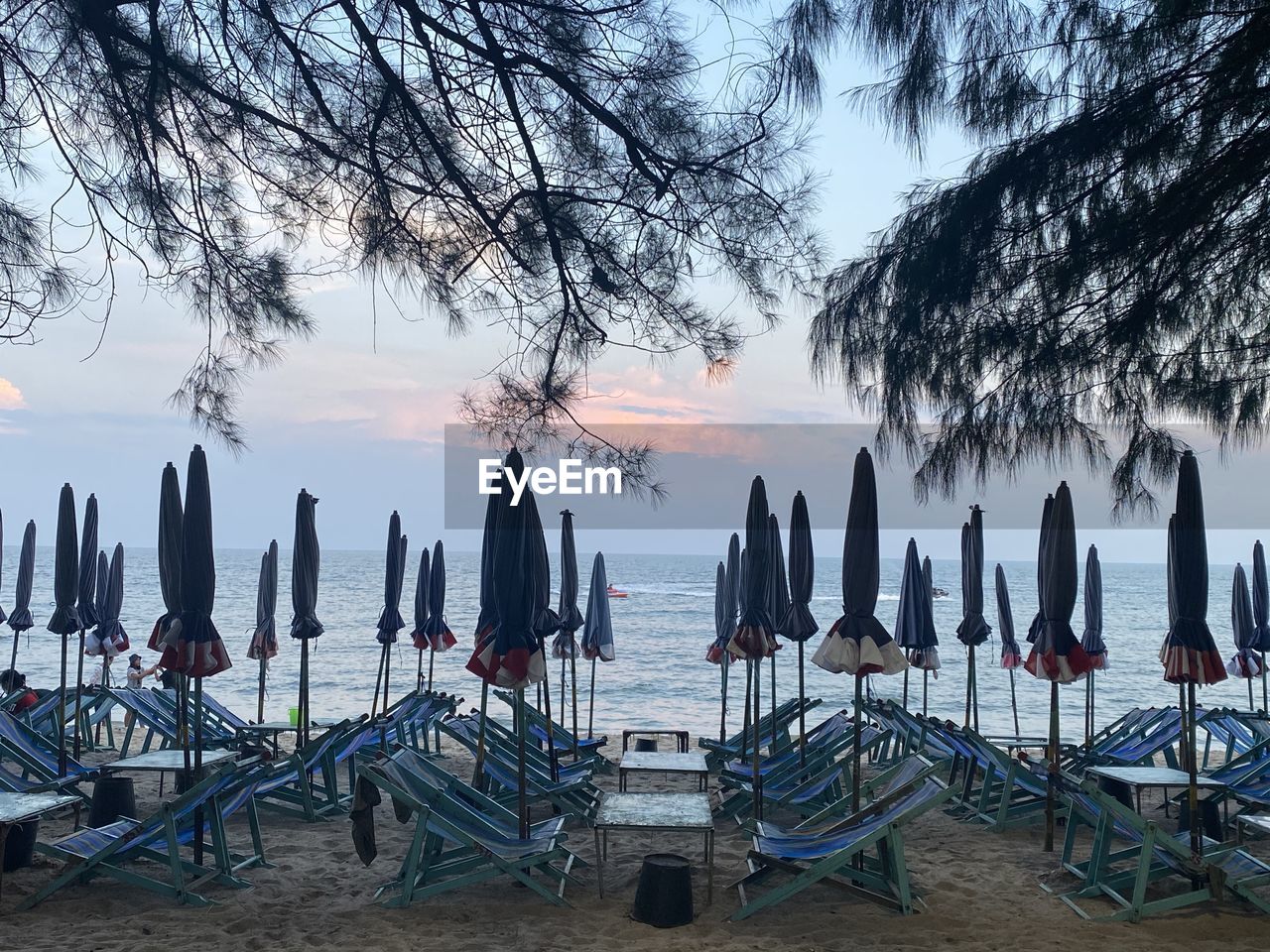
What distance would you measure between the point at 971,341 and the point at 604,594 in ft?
26.0

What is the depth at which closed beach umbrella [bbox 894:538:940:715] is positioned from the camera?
935 cm

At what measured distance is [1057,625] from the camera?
587cm

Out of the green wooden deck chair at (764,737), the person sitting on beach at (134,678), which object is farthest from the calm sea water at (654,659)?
the green wooden deck chair at (764,737)

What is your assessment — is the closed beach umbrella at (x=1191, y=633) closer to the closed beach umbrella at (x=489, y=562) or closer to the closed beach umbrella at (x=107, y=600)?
the closed beach umbrella at (x=489, y=562)

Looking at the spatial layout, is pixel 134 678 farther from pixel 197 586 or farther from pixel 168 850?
pixel 168 850

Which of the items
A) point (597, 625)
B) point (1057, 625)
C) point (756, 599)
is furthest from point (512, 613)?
point (597, 625)

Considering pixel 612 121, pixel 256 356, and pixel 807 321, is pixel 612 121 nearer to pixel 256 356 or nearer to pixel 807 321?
pixel 807 321

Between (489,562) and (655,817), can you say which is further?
(489,562)

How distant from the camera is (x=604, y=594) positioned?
11172 millimetres

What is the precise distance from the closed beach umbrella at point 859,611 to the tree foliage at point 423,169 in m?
1.78

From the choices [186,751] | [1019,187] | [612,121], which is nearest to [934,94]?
[1019,187]

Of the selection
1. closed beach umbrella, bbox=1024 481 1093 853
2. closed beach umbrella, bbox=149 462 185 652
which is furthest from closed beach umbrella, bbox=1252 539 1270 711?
closed beach umbrella, bbox=149 462 185 652

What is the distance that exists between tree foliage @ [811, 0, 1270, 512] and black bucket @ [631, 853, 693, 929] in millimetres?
2008

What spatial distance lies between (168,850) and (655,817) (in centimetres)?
232
